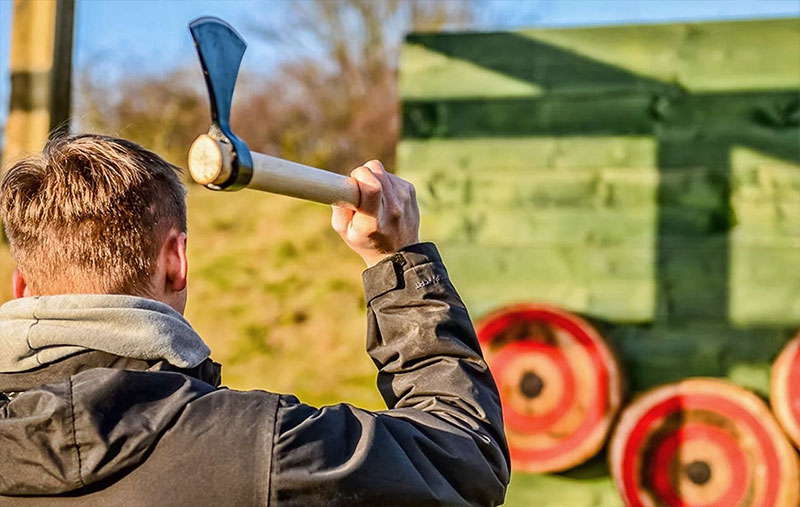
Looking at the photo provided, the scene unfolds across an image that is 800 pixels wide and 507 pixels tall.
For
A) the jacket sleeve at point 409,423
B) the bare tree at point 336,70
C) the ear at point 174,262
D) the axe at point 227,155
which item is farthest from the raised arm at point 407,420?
the bare tree at point 336,70

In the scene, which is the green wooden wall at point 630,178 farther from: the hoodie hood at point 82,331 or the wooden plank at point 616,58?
the hoodie hood at point 82,331

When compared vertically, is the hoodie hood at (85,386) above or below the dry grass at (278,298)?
above

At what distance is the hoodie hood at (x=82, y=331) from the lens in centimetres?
121

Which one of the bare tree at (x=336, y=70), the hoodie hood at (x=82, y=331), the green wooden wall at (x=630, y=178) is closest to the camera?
the hoodie hood at (x=82, y=331)

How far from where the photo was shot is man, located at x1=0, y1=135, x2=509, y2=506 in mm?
1155

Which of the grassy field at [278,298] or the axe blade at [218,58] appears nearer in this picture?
the axe blade at [218,58]

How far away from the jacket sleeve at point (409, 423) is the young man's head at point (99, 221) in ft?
0.87

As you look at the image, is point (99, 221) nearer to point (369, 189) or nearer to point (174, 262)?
point (174, 262)

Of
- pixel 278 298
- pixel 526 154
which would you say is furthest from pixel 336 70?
pixel 526 154

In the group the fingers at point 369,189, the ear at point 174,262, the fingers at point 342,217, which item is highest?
the fingers at point 369,189

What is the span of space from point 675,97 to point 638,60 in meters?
0.15

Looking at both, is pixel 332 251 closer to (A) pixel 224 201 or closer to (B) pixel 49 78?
(A) pixel 224 201

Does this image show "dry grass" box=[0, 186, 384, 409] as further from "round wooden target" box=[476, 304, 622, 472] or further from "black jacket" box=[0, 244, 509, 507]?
"black jacket" box=[0, 244, 509, 507]

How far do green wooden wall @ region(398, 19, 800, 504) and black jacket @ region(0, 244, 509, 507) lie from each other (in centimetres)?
171
